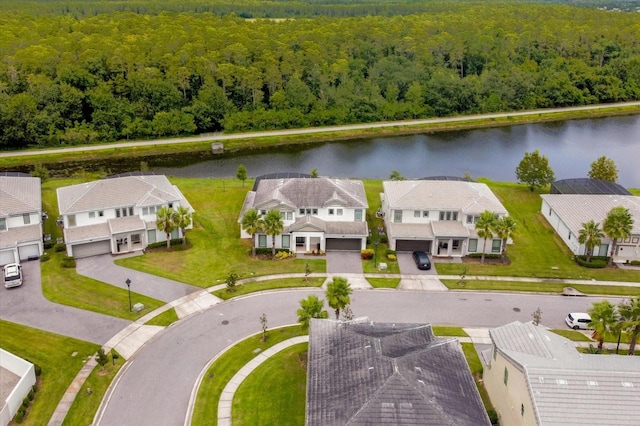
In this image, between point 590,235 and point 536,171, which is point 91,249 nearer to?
point 590,235

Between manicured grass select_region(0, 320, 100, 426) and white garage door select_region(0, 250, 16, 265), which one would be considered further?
white garage door select_region(0, 250, 16, 265)

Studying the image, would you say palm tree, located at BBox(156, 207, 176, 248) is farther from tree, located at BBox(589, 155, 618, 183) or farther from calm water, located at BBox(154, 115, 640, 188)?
tree, located at BBox(589, 155, 618, 183)

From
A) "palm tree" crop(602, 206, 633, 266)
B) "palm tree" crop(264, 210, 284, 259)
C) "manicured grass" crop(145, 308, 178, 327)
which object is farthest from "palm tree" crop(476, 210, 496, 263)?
"manicured grass" crop(145, 308, 178, 327)

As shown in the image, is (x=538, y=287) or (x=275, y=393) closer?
(x=275, y=393)

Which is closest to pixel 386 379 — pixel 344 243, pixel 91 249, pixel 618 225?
pixel 344 243

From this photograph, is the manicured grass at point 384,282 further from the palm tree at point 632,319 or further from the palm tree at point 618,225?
the palm tree at point 618,225

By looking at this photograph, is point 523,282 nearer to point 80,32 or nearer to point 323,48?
point 323,48
